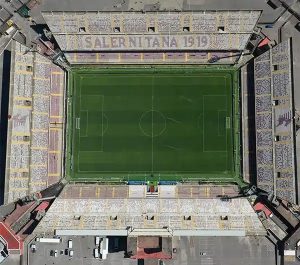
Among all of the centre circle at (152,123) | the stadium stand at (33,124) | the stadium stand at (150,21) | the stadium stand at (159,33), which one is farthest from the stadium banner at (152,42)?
the centre circle at (152,123)

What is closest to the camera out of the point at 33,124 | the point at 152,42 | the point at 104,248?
the point at 104,248

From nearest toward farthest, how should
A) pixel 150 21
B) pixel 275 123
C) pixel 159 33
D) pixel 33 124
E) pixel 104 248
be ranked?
pixel 104 248 < pixel 275 123 < pixel 150 21 < pixel 159 33 < pixel 33 124

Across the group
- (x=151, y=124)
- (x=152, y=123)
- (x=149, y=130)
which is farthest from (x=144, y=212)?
(x=152, y=123)

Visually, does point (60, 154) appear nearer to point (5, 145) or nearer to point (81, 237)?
point (5, 145)

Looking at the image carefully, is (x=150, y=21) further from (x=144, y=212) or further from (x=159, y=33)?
(x=144, y=212)

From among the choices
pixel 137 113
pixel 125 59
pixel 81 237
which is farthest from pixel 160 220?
pixel 125 59

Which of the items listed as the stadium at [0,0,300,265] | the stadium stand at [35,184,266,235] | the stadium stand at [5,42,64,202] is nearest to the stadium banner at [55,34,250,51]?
the stadium at [0,0,300,265]

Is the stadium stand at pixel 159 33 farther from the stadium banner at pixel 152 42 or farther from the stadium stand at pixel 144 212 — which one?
the stadium stand at pixel 144 212
